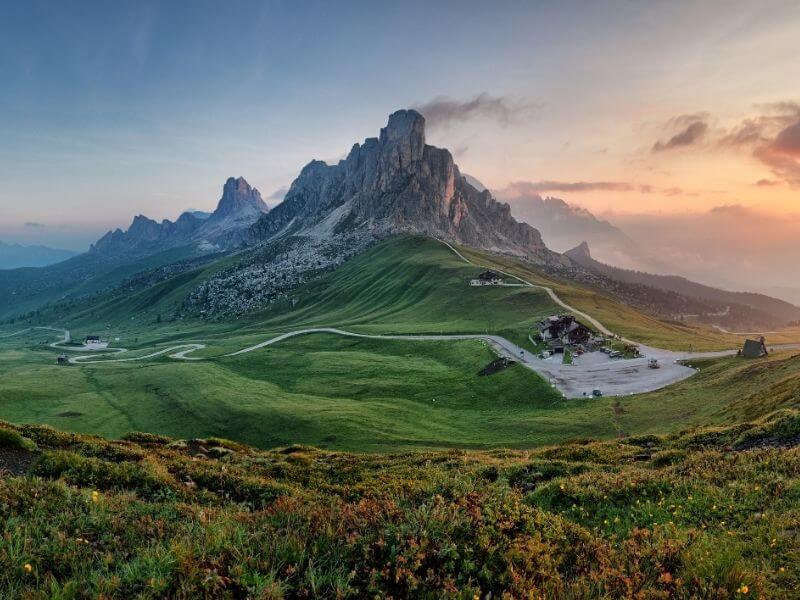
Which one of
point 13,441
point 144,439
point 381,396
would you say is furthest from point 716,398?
point 13,441

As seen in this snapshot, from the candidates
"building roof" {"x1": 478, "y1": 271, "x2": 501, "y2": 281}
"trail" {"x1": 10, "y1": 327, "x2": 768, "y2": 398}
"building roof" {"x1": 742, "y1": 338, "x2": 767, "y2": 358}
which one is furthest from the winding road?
"building roof" {"x1": 478, "y1": 271, "x2": 501, "y2": 281}

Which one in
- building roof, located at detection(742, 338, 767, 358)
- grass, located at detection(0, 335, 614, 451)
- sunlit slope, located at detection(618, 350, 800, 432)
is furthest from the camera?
building roof, located at detection(742, 338, 767, 358)

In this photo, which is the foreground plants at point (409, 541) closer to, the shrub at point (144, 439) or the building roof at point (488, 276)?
the shrub at point (144, 439)

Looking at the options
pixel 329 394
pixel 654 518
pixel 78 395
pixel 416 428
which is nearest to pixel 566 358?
pixel 416 428

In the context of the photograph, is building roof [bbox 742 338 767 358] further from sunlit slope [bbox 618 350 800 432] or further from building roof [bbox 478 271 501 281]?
building roof [bbox 478 271 501 281]

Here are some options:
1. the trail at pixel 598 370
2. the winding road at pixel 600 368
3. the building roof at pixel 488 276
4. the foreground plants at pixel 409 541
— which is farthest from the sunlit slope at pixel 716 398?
the building roof at pixel 488 276

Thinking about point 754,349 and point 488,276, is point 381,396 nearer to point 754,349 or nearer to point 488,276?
point 754,349

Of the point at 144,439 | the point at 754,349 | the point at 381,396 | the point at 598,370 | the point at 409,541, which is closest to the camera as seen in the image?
the point at 409,541

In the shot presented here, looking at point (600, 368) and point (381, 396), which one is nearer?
point (600, 368)

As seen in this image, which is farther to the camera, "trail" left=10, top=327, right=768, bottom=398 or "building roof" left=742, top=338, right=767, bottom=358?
"building roof" left=742, top=338, right=767, bottom=358

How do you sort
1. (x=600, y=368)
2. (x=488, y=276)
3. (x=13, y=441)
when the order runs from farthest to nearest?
(x=488, y=276) < (x=600, y=368) < (x=13, y=441)

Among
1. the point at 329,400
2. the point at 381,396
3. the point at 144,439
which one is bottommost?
the point at 329,400

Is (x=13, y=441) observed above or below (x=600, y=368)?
above

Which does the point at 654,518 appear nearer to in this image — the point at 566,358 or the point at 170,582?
the point at 170,582
